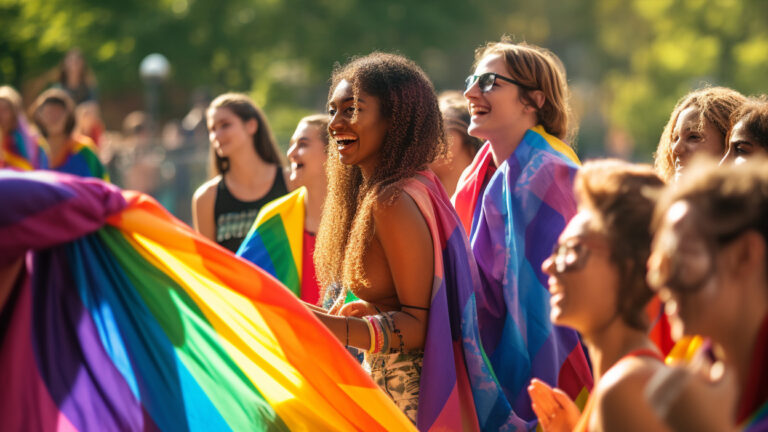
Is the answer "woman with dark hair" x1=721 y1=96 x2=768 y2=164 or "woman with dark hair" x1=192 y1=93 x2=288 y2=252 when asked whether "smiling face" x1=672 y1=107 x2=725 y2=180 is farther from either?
"woman with dark hair" x1=192 y1=93 x2=288 y2=252

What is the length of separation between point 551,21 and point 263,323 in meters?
42.0

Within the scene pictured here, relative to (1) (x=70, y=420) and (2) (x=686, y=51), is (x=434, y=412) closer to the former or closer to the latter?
(1) (x=70, y=420)

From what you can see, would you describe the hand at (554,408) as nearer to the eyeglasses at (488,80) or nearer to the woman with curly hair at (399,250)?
the woman with curly hair at (399,250)

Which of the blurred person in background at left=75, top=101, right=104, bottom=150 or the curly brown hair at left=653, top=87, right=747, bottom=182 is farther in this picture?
the blurred person in background at left=75, top=101, right=104, bottom=150

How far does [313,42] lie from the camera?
3012cm

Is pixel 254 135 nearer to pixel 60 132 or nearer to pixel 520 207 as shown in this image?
pixel 520 207

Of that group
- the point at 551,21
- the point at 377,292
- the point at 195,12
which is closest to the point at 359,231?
the point at 377,292

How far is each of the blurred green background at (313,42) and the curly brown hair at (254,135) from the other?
15.4m

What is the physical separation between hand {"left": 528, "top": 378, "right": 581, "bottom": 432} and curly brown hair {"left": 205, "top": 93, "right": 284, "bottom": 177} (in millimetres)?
4033

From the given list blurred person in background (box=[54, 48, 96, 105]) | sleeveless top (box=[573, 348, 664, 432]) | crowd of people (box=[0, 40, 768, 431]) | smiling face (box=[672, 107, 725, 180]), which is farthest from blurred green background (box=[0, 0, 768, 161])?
sleeveless top (box=[573, 348, 664, 432])

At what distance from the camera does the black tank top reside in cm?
600

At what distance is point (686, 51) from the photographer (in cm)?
3306

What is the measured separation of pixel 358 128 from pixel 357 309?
62 centimetres

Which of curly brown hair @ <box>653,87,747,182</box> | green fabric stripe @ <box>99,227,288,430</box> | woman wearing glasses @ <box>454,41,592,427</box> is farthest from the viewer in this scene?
curly brown hair @ <box>653,87,747,182</box>
